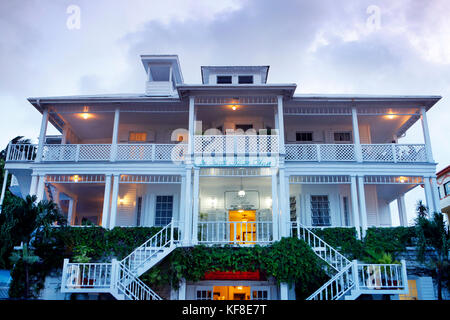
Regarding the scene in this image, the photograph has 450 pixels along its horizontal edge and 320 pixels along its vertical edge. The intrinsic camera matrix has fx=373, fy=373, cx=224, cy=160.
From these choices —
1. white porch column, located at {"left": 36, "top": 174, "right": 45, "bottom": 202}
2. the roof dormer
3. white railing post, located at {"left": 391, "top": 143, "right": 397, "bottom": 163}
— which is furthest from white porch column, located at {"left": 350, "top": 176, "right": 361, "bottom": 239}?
white porch column, located at {"left": 36, "top": 174, "right": 45, "bottom": 202}

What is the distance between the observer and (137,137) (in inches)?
728

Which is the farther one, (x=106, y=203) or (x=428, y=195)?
(x=106, y=203)

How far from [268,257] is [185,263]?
288cm

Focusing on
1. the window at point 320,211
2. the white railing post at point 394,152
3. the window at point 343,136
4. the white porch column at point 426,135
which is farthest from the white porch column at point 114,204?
the white porch column at point 426,135

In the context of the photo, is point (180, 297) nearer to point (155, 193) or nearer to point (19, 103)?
point (155, 193)

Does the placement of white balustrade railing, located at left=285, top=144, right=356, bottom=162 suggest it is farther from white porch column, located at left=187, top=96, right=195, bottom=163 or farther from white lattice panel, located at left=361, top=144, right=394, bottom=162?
white porch column, located at left=187, top=96, right=195, bottom=163

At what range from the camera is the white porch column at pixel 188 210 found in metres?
13.6

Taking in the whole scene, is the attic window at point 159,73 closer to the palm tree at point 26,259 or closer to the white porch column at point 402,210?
the palm tree at point 26,259

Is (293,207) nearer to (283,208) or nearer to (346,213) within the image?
(346,213)

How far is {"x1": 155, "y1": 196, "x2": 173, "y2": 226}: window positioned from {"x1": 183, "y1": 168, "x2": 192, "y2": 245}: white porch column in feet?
8.63

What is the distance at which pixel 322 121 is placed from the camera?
17.9m

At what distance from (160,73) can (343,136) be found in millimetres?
10092

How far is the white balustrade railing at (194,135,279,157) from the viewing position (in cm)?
1468

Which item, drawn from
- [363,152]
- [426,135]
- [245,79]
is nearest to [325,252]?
[363,152]
